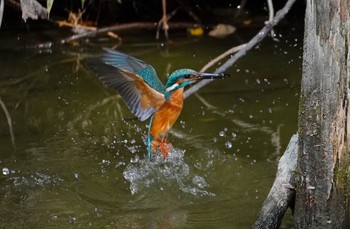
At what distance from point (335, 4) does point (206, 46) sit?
455 cm

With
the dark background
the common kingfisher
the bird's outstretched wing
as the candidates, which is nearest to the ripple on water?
the common kingfisher

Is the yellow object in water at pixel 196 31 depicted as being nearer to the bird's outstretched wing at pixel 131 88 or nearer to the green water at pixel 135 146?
the green water at pixel 135 146

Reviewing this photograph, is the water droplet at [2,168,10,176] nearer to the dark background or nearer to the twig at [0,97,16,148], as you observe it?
the twig at [0,97,16,148]

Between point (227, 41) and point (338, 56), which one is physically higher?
point (338, 56)

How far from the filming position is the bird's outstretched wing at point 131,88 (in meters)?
3.64

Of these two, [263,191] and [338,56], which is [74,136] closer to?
[263,191]

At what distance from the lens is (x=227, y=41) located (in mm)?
7590

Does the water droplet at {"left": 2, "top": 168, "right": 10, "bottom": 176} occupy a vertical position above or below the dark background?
below

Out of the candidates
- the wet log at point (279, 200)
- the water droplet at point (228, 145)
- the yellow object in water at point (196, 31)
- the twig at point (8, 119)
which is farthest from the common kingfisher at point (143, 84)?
the yellow object in water at point (196, 31)

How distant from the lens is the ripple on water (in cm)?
420

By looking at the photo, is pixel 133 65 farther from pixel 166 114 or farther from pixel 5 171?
pixel 5 171

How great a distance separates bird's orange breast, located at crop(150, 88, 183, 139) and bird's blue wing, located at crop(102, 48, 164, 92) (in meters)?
0.09

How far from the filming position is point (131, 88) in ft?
12.3

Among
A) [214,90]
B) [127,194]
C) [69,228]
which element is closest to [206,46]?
[214,90]
